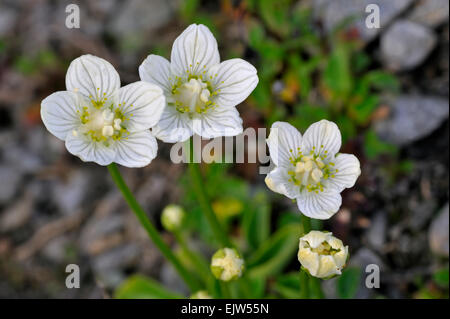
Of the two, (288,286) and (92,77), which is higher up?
(92,77)

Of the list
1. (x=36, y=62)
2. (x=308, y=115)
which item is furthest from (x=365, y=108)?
(x=36, y=62)

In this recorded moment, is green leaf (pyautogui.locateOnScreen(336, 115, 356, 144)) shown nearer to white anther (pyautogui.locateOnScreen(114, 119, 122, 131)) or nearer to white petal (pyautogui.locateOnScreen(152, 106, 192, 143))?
white petal (pyautogui.locateOnScreen(152, 106, 192, 143))

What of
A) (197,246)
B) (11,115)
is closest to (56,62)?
(11,115)

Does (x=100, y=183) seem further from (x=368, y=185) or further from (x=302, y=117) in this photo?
(x=368, y=185)

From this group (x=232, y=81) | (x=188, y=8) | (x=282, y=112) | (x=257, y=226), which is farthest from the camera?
(x=188, y=8)

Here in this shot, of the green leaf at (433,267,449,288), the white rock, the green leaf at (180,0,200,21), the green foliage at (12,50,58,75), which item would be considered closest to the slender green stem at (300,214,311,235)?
the green leaf at (433,267,449,288)

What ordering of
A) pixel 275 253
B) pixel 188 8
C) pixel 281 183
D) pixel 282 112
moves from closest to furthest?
pixel 281 183 → pixel 275 253 → pixel 282 112 → pixel 188 8

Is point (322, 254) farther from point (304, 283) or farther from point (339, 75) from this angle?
point (339, 75)
